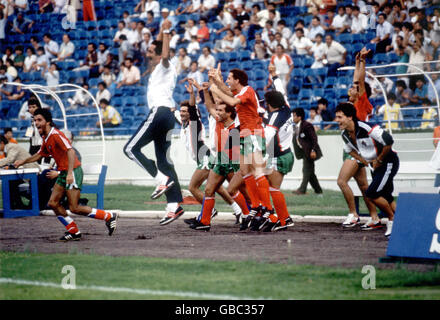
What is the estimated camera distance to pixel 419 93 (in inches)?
687

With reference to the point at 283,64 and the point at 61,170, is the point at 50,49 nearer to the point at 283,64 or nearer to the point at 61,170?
the point at 283,64

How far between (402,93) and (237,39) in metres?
6.76

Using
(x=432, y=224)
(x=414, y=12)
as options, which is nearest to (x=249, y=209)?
(x=432, y=224)

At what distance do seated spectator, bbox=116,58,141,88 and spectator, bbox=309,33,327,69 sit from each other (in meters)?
6.33

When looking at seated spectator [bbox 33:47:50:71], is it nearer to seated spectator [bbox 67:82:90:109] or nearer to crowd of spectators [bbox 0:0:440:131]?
crowd of spectators [bbox 0:0:440:131]

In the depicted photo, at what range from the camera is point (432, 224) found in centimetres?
730

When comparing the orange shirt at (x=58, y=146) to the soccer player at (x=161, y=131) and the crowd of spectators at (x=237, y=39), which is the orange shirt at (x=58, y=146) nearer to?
the soccer player at (x=161, y=131)

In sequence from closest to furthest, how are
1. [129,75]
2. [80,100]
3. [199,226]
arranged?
[199,226], [80,100], [129,75]

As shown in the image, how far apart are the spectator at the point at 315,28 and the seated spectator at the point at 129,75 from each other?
6159mm

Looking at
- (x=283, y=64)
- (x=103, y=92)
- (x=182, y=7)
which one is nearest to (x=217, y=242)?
(x=283, y=64)

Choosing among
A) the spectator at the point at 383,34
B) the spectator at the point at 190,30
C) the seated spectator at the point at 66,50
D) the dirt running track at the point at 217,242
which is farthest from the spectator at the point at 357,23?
the seated spectator at the point at 66,50

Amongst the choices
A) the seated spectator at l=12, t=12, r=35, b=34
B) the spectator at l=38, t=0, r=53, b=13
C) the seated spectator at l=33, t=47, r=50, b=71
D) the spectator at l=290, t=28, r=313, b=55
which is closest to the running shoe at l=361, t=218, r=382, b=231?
the spectator at l=290, t=28, r=313, b=55

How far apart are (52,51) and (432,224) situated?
21856 mm
